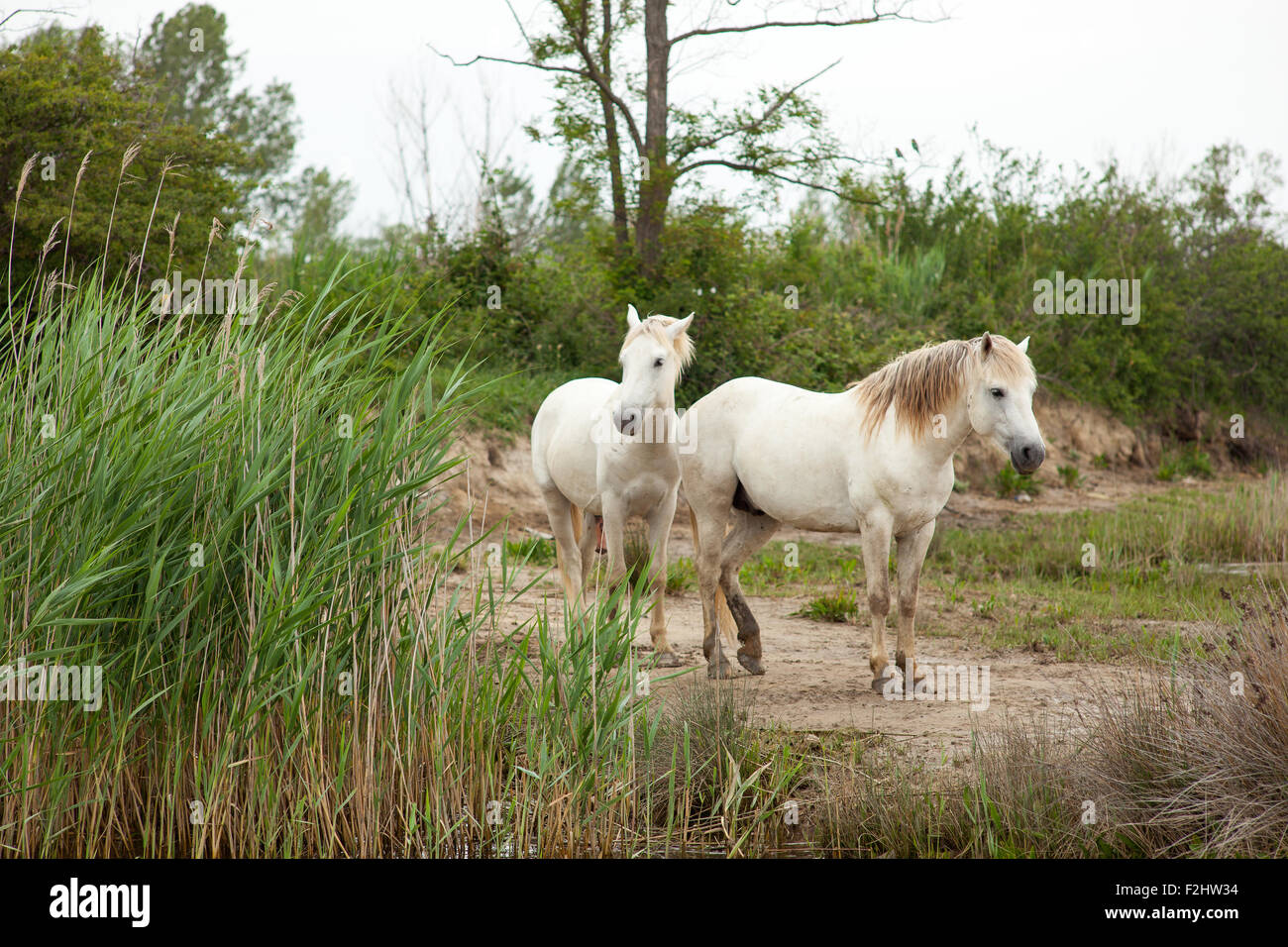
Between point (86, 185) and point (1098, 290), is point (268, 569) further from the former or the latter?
point (1098, 290)

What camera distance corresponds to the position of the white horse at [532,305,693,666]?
5367 millimetres

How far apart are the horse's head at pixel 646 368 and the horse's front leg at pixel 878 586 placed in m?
1.29

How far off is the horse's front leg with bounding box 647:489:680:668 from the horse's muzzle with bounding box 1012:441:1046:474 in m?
1.97

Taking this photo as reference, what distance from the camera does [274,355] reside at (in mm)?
3754

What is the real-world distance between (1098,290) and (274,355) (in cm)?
1312

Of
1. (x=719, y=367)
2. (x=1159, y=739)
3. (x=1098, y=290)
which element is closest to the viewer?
(x=1159, y=739)

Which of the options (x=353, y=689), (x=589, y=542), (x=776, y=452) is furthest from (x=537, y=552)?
(x=353, y=689)

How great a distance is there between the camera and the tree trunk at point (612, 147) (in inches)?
479

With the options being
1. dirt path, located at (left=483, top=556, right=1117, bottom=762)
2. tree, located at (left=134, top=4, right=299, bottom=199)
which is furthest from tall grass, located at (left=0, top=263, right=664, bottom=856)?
tree, located at (left=134, top=4, right=299, bottom=199)

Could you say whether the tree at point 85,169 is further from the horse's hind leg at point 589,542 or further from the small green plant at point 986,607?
the small green plant at point 986,607

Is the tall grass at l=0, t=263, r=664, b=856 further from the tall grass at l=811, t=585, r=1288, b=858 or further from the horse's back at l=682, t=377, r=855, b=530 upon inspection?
the horse's back at l=682, t=377, r=855, b=530

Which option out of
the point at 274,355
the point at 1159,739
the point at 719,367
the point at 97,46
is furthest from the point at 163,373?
the point at 719,367

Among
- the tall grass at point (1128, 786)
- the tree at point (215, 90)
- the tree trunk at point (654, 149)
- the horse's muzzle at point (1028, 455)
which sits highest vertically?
the tree at point (215, 90)

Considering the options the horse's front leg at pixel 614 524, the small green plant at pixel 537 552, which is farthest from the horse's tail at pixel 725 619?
the small green plant at pixel 537 552
